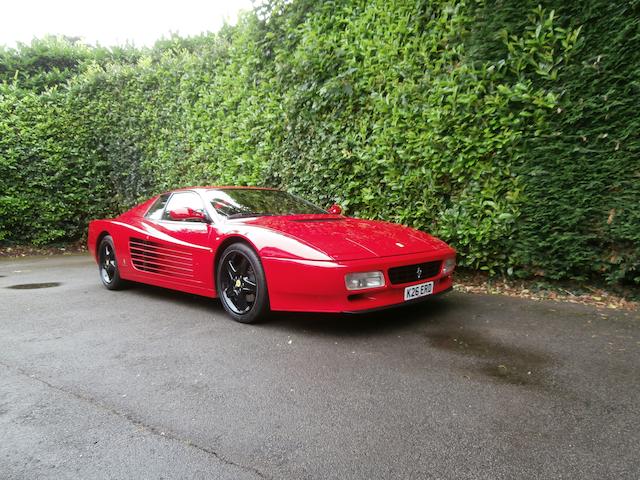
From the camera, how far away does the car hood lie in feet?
11.0

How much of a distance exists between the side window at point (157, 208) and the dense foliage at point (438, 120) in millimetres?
1959

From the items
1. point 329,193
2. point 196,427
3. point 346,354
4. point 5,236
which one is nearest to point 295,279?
point 346,354

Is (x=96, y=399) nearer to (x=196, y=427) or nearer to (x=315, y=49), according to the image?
(x=196, y=427)

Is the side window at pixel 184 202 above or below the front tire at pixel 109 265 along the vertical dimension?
above

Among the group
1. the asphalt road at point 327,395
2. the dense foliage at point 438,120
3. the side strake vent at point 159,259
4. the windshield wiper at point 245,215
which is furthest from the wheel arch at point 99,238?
the dense foliage at point 438,120

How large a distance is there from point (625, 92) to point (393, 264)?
2.46 meters

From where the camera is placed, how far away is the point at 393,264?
3350 mm

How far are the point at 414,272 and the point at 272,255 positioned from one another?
44.4 inches

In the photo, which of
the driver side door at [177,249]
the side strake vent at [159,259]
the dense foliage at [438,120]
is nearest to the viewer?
the dense foliage at [438,120]

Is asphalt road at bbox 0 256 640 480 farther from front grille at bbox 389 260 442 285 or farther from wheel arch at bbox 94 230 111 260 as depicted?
wheel arch at bbox 94 230 111 260

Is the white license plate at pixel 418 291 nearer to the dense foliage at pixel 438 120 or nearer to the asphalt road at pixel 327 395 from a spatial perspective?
the asphalt road at pixel 327 395

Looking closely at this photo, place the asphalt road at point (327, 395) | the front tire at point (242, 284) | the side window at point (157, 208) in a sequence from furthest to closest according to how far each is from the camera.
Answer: the side window at point (157, 208) < the front tire at point (242, 284) < the asphalt road at point (327, 395)

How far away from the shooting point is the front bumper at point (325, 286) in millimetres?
3191

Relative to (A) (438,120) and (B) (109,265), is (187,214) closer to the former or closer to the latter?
(B) (109,265)
